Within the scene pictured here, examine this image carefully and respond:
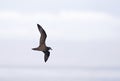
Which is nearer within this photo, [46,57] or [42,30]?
[42,30]

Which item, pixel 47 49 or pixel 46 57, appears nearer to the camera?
pixel 47 49

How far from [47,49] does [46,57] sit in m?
3.45

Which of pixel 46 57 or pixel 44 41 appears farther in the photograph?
pixel 46 57

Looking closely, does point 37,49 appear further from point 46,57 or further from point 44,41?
point 46,57

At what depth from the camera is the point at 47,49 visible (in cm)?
3438

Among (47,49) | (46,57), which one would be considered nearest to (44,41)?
(47,49)

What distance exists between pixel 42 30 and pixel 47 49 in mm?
1986

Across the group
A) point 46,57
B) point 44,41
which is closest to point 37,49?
point 44,41

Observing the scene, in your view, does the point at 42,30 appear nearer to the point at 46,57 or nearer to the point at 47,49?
the point at 47,49

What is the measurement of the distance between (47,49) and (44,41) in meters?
0.96

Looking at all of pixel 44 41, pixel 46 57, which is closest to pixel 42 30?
pixel 44 41

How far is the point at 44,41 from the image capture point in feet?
111

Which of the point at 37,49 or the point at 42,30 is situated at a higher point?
the point at 42,30

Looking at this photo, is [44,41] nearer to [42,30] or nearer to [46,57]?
[42,30]
